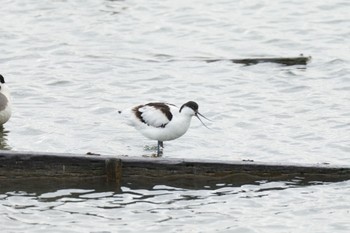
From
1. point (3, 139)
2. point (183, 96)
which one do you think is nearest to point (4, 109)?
point (3, 139)

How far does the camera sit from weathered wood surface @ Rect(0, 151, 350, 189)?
11555mm

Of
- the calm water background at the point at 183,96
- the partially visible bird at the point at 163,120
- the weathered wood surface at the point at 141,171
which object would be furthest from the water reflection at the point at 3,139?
the weathered wood surface at the point at 141,171

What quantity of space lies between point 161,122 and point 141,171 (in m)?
2.13

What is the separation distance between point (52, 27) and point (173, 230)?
12177 millimetres

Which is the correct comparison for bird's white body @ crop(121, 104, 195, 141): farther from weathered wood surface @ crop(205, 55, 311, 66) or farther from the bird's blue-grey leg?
weathered wood surface @ crop(205, 55, 311, 66)

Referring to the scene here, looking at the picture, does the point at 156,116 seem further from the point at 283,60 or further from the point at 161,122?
the point at 283,60

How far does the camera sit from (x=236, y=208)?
38.1 ft

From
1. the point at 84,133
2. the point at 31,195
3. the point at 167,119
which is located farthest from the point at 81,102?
the point at 31,195

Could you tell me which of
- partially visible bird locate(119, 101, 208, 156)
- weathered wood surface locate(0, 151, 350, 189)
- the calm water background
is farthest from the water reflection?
weathered wood surface locate(0, 151, 350, 189)

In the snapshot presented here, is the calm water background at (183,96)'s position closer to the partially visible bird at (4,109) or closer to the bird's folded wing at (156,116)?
the partially visible bird at (4,109)

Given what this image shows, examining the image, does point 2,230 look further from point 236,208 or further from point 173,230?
point 236,208

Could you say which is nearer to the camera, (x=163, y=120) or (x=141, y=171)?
(x=141, y=171)

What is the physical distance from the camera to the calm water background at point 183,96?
1145cm

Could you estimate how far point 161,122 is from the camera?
13758 mm
